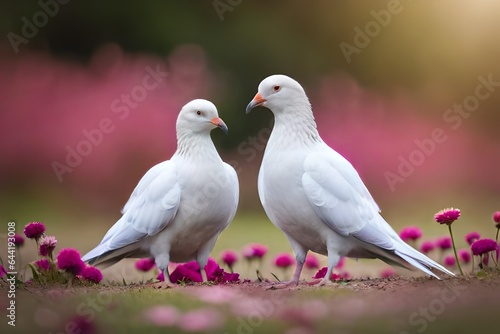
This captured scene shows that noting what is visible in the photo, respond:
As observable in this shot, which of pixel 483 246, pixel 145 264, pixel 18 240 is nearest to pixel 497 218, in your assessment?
pixel 483 246

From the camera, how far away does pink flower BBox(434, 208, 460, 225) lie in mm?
3312

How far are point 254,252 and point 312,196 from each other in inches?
29.4

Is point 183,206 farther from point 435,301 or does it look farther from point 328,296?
point 435,301

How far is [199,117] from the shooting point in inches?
141

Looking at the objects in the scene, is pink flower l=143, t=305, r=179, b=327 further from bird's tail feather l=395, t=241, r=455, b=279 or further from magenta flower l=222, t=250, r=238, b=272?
magenta flower l=222, t=250, r=238, b=272

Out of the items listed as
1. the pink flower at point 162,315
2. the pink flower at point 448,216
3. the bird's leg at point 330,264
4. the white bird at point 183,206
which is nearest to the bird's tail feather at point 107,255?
the white bird at point 183,206

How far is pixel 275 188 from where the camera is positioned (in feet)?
11.1

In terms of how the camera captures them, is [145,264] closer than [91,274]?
No

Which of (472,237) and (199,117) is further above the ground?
(199,117)

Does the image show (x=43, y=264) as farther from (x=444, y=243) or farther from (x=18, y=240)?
(x=444, y=243)

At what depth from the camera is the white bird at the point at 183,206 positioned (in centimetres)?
352

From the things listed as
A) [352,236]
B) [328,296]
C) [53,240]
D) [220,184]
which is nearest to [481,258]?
[352,236]

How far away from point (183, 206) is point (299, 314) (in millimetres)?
896

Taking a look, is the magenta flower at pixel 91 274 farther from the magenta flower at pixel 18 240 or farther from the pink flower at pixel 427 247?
the pink flower at pixel 427 247
